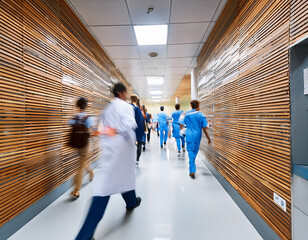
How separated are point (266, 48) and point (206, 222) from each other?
1.97m

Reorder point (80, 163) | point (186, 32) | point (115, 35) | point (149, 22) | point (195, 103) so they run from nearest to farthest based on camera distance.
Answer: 1. point (80, 163)
2. point (149, 22)
3. point (195, 103)
4. point (186, 32)
5. point (115, 35)

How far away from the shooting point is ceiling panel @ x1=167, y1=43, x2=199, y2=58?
405 centimetres

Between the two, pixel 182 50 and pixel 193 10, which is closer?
pixel 193 10

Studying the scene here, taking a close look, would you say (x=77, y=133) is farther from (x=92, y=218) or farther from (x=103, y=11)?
(x=103, y=11)

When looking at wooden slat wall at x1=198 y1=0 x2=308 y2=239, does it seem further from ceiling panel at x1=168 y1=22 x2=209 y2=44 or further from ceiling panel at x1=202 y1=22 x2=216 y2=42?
ceiling panel at x1=168 y1=22 x2=209 y2=44

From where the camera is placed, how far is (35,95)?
6.49 ft

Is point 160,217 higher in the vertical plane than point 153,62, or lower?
lower

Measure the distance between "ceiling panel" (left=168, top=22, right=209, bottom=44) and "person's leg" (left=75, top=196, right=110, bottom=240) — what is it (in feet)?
10.7

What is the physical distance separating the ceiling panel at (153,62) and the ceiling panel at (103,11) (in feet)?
6.39

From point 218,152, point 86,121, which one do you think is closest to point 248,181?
point 218,152

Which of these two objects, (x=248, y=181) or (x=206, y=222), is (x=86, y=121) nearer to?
(x=206, y=222)

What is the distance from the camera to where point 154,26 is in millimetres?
3203

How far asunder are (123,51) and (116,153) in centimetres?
362

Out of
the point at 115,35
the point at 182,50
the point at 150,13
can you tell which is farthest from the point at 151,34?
the point at 182,50
